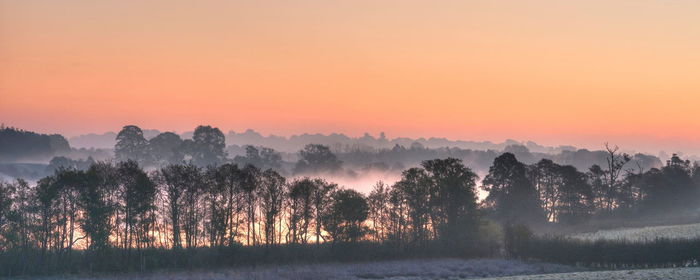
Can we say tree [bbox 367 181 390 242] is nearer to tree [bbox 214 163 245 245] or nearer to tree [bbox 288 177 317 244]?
tree [bbox 288 177 317 244]

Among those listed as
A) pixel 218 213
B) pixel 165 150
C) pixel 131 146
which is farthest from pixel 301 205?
pixel 165 150

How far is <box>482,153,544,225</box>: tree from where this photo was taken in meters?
95.9

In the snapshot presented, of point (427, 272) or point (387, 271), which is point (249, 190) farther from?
point (427, 272)

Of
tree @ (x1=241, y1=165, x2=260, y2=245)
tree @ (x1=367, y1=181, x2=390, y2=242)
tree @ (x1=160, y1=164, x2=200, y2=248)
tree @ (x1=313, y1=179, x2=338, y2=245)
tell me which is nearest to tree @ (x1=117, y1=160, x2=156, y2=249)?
tree @ (x1=160, y1=164, x2=200, y2=248)

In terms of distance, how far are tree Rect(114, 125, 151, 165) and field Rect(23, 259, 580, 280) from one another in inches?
4886

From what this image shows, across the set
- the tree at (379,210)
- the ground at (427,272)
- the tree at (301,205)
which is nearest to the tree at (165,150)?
the tree at (301,205)

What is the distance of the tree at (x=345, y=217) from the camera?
73500mm

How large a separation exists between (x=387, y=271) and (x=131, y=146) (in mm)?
131173

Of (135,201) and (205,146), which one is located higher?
(205,146)

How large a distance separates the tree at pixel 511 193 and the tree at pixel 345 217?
96.1 feet

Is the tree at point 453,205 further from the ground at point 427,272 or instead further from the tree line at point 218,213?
the ground at point 427,272

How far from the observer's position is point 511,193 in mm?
96562

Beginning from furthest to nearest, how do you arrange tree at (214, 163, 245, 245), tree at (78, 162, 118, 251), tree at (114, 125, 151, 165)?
tree at (114, 125, 151, 165), tree at (214, 163, 245, 245), tree at (78, 162, 118, 251)

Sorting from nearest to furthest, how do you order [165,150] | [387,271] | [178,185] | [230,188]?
Answer: [387,271], [178,185], [230,188], [165,150]
